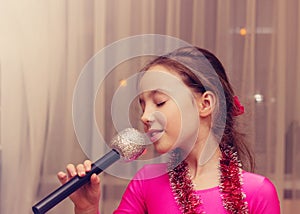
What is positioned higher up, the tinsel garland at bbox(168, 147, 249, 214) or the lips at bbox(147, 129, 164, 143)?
the lips at bbox(147, 129, 164, 143)

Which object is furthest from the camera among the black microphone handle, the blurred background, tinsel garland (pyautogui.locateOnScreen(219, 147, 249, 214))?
the blurred background

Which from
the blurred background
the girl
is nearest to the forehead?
the girl

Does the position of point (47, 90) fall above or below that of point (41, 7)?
below

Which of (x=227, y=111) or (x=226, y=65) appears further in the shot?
(x=226, y=65)

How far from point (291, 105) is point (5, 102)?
0.78 metres

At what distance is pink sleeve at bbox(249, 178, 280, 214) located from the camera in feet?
2.98

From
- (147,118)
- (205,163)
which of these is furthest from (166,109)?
(205,163)

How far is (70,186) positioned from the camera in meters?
0.82

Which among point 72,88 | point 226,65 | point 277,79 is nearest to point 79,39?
point 72,88

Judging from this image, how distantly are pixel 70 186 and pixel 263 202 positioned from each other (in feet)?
1.02

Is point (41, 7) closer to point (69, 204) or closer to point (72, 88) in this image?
point (72, 88)

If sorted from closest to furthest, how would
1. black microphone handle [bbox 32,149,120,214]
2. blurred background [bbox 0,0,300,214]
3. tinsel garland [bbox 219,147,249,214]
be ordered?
black microphone handle [bbox 32,149,120,214] → tinsel garland [bbox 219,147,249,214] → blurred background [bbox 0,0,300,214]

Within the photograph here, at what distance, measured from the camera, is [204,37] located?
1.52 m

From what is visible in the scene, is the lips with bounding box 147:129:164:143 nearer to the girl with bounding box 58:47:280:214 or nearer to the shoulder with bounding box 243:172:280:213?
the girl with bounding box 58:47:280:214
